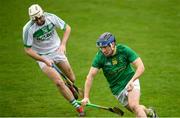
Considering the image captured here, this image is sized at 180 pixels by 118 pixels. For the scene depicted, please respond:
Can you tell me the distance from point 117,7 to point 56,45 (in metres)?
9.10

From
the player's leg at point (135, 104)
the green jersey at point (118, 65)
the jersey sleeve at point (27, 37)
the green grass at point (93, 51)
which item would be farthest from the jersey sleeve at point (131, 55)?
the jersey sleeve at point (27, 37)

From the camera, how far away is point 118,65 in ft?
36.6

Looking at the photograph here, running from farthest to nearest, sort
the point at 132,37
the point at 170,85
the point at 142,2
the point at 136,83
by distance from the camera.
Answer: the point at 142,2 < the point at 132,37 < the point at 170,85 < the point at 136,83

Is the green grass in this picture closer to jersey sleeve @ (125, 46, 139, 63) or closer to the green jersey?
the green jersey

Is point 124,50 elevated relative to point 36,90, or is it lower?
elevated

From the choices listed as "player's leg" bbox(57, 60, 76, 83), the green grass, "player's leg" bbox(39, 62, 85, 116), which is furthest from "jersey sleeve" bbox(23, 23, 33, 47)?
the green grass

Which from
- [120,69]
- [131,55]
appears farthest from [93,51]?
[131,55]

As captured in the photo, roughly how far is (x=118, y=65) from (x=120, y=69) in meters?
0.09

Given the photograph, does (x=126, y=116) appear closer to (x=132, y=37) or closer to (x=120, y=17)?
(x=132, y=37)

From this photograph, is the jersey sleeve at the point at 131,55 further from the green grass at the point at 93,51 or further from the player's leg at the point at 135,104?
the green grass at the point at 93,51

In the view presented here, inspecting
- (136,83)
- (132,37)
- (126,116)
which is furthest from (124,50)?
(132,37)

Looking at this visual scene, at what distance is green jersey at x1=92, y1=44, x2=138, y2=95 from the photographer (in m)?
11.1

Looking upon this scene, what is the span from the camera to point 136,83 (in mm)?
11094

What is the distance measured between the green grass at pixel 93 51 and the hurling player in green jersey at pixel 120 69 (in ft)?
5.84
